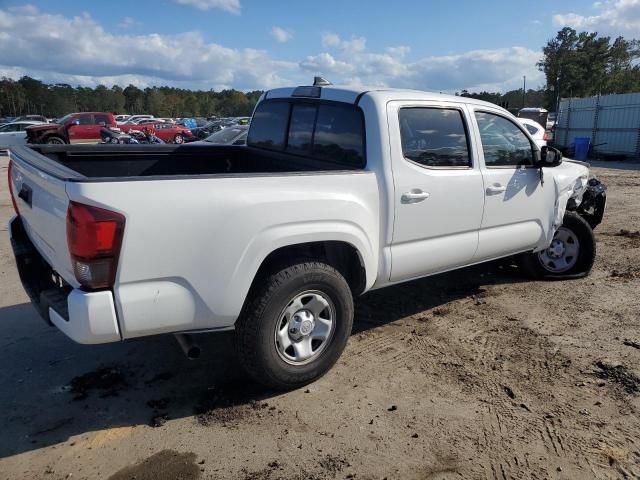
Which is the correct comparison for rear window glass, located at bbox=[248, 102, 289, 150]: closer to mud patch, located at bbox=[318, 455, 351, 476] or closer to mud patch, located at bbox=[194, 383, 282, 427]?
mud patch, located at bbox=[194, 383, 282, 427]

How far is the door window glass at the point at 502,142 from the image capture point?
4.37 metres

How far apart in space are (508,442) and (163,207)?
7.55ft

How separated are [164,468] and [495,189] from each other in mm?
3259

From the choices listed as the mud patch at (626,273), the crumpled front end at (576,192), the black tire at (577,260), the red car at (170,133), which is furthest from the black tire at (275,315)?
the red car at (170,133)

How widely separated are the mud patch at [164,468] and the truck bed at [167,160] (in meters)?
1.95

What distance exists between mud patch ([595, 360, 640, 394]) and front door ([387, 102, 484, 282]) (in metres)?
1.28

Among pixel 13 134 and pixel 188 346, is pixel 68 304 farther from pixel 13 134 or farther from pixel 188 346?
pixel 13 134

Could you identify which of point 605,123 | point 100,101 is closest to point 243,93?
point 100,101

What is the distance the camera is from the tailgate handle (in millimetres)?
3193

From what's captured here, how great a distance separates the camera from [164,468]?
2.71 m

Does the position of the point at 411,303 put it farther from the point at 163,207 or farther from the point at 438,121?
the point at 163,207

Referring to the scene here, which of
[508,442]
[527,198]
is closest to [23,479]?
[508,442]

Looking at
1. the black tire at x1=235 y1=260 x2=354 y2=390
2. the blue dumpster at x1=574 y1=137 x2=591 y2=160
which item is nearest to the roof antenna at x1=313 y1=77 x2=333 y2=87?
the black tire at x1=235 y1=260 x2=354 y2=390

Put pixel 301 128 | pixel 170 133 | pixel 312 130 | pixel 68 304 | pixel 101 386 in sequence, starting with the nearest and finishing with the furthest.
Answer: pixel 68 304
pixel 101 386
pixel 312 130
pixel 301 128
pixel 170 133
